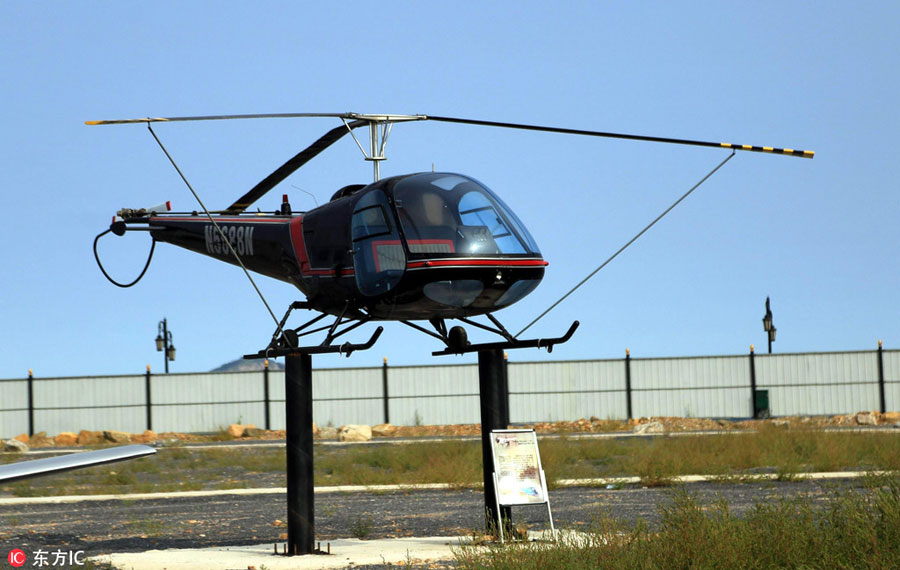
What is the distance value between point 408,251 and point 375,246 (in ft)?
2.00

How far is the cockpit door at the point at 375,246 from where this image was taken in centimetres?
1188

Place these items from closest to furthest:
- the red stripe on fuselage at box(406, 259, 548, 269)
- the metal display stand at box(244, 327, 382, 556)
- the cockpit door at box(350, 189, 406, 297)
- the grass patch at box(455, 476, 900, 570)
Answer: the grass patch at box(455, 476, 900, 570) → the red stripe on fuselage at box(406, 259, 548, 269) → the cockpit door at box(350, 189, 406, 297) → the metal display stand at box(244, 327, 382, 556)

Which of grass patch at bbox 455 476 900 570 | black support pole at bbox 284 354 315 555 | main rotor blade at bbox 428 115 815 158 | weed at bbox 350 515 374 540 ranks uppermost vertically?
main rotor blade at bbox 428 115 815 158

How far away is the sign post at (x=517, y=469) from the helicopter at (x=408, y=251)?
3.78ft

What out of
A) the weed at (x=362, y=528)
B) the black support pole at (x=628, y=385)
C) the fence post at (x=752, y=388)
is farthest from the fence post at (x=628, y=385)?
the weed at (x=362, y=528)

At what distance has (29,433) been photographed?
48906mm

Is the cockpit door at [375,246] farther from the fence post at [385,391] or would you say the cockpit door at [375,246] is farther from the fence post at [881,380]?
the fence post at [881,380]

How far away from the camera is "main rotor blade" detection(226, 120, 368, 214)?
12977 mm

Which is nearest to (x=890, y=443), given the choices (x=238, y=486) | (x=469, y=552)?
(x=238, y=486)

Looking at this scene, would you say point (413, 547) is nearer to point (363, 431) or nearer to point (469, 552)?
point (469, 552)

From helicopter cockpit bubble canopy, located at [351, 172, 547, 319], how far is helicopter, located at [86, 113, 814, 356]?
0.5 inches

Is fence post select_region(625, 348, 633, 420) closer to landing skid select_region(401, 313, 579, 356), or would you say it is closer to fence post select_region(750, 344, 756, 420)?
fence post select_region(750, 344, 756, 420)

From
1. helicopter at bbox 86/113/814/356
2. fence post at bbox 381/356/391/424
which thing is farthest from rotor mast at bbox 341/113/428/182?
fence post at bbox 381/356/391/424

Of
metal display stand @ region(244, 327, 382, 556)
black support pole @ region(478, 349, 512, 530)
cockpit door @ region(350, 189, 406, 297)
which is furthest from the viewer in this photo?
black support pole @ region(478, 349, 512, 530)
